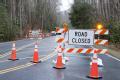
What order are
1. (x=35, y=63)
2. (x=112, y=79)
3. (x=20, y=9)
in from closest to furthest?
(x=112, y=79) → (x=35, y=63) → (x=20, y=9)

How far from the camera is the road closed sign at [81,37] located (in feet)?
51.6

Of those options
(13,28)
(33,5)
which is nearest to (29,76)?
(13,28)

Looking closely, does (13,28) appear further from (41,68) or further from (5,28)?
(41,68)

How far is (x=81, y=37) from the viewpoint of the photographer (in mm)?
15836

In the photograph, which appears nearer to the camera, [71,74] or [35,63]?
[71,74]

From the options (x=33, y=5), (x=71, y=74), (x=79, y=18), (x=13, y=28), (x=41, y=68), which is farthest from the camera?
(x=33, y=5)

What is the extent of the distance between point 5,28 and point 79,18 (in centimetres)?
1743

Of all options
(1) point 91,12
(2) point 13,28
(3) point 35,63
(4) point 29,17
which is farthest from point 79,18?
(3) point 35,63

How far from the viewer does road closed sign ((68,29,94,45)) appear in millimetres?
15742

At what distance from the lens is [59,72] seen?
14578 millimetres

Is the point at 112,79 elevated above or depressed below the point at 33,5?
below

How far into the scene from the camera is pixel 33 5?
102188mm

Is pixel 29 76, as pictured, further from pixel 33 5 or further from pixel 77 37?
pixel 33 5

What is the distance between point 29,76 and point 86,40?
361 centimetres
